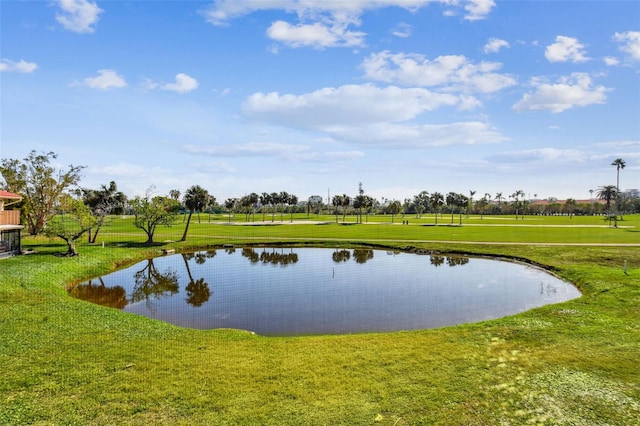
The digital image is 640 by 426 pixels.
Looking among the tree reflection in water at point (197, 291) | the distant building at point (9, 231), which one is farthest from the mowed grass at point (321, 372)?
the distant building at point (9, 231)

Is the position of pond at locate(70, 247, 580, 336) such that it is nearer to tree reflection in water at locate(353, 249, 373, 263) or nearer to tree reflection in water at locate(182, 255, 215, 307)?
tree reflection in water at locate(182, 255, 215, 307)

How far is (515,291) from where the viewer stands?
2248 centimetres

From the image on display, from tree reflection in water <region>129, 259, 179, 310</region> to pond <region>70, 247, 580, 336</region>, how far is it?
0.22 feet

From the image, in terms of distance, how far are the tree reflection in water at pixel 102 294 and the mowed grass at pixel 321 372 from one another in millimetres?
3672

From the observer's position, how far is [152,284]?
26359mm

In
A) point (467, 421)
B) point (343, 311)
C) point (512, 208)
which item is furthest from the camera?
point (512, 208)

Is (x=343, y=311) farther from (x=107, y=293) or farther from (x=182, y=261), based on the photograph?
(x=182, y=261)

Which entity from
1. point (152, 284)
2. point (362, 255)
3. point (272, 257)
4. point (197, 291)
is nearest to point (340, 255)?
point (362, 255)

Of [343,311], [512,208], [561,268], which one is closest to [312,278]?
[343,311]

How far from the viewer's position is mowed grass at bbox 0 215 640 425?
8.42 meters

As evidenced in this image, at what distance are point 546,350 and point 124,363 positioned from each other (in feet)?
44.6

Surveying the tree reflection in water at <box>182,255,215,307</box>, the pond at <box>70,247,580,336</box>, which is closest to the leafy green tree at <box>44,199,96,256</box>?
the pond at <box>70,247,580,336</box>

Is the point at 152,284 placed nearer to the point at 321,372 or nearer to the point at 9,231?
the point at 9,231

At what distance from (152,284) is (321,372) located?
20051 millimetres
